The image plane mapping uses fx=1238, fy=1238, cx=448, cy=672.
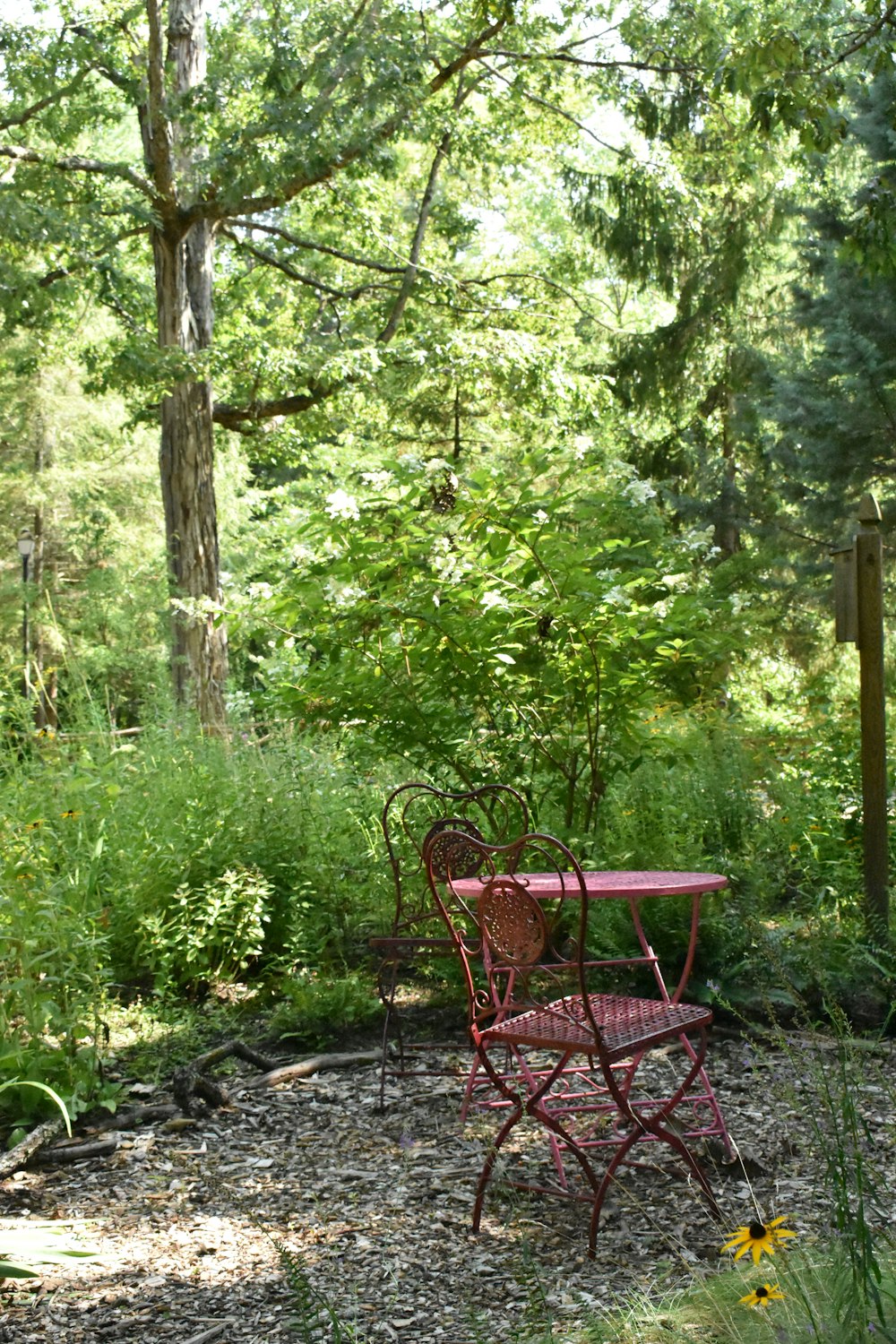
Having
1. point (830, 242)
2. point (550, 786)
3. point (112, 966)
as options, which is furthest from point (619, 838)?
point (830, 242)

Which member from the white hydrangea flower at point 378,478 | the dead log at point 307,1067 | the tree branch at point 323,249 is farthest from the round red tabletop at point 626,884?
the tree branch at point 323,249

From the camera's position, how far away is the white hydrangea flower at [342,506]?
18.1 feet

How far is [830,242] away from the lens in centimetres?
1327

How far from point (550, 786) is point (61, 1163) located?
2.87 metres

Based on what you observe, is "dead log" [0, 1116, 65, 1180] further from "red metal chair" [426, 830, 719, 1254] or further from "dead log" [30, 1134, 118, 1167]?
"red metal chair" [426, 830, 719, 1254]

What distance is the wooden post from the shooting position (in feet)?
17.1

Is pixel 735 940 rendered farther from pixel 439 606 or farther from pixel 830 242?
pixel 830 242

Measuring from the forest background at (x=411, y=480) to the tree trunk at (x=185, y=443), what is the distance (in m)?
0.04

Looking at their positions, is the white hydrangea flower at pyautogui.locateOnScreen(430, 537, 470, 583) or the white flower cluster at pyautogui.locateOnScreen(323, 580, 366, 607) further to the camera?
the white flower cluster at pyautogui.locateOnScreen(323, 580, 366, 607)

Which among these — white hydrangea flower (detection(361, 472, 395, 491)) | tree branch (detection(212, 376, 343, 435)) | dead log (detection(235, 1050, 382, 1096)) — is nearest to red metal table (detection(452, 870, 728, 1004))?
dead log (detection(235, 1050, 382, 1096))

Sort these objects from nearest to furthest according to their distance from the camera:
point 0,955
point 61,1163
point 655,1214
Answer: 1. point 655,1214
2. point 61,1163
3. point 0,955

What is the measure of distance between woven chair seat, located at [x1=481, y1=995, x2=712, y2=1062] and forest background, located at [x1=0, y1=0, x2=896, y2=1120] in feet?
1.23

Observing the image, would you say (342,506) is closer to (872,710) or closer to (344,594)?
(344,594)

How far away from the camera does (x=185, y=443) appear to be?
1145 centimetres
